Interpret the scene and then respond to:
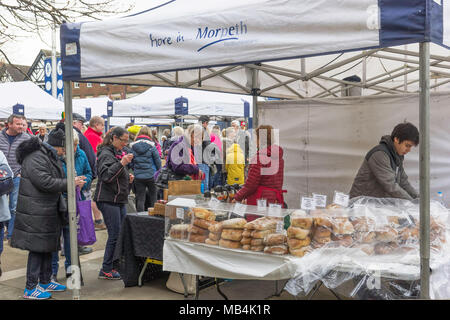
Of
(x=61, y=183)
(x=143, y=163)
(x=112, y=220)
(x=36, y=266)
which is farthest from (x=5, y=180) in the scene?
(x=143, y=163)

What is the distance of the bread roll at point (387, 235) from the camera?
2979mm

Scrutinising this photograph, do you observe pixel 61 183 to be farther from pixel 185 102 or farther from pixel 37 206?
pixel 185 102

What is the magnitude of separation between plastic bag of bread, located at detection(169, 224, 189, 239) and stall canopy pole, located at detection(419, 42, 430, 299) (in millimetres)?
1786

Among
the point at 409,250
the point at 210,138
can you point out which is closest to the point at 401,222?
the point at 409,250

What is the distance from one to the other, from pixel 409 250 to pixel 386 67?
13.4 ft

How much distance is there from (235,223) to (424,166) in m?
1.39

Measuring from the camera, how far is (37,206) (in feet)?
13.5

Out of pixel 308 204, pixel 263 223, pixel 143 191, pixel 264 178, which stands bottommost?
pixel 143 191

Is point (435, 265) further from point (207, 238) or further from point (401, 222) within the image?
point (207, 238)

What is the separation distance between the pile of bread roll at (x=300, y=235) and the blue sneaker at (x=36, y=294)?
2605 mm

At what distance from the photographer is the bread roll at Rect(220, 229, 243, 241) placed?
326 centimetres

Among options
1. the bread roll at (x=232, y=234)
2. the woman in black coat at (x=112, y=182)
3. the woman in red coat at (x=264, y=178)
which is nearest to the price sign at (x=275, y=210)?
the bread roll at (x=232, y=234)

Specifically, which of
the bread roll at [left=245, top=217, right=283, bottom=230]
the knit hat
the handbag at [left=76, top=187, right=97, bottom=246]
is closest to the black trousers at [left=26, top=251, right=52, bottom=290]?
the handbag at [left=76, top=187, right=97, bottom=246]
